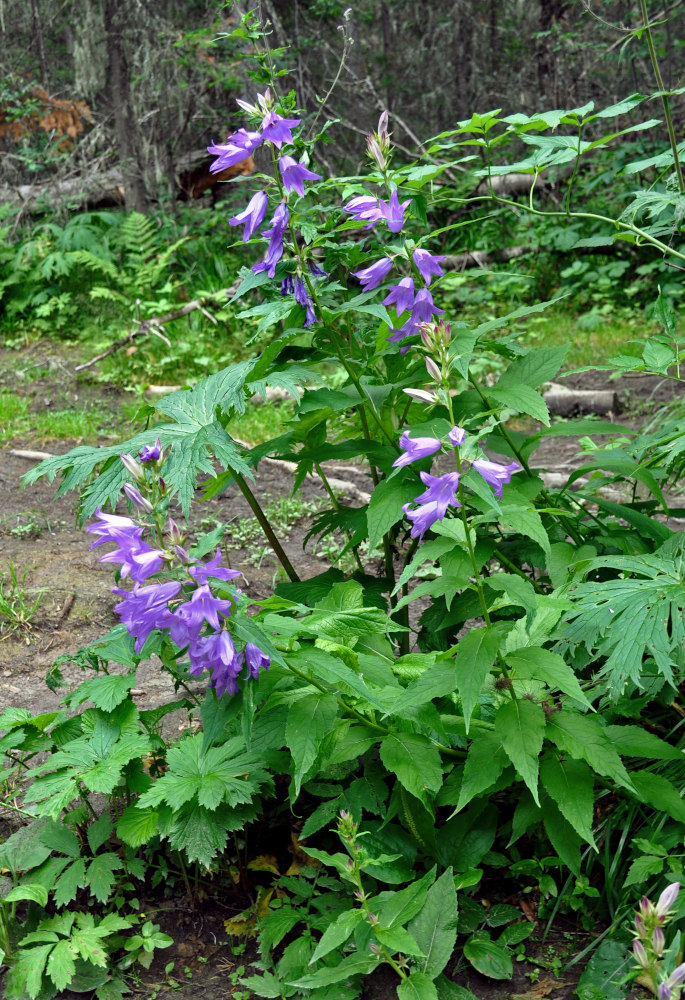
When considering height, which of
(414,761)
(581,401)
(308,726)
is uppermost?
(308,726)

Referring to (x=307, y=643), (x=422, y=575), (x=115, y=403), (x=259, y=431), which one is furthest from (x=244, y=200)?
(x=307, y=643)

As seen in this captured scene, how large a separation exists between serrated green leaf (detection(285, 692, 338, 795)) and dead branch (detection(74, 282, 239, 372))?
16.5 ft

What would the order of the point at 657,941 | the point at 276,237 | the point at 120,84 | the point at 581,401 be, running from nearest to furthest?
the point at 657,941, the point at 276,237, the point at 581,401, the point at 120,84

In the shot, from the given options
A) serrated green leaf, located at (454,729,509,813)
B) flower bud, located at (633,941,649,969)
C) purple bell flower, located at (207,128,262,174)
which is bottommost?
serrated green leaf, located at (454,729,509,813)

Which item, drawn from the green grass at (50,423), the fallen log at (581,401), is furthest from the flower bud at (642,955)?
the green grass at (50,423)

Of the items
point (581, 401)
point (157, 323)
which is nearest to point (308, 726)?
point (581, 401)

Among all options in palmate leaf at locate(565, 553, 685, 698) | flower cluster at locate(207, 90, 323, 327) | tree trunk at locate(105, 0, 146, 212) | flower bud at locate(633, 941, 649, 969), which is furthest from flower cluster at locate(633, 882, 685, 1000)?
tree trunk at locate(105, 0, 146, 212)

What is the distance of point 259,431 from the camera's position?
5254 millimetres

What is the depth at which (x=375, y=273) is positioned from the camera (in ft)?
7.46

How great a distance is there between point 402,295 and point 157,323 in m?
4.96

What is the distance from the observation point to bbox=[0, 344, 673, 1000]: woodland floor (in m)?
2.01

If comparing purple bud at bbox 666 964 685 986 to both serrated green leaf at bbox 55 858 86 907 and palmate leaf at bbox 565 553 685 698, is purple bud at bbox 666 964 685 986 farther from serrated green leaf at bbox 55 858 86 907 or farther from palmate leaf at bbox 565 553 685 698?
serrated green leaf at bbox 55 858 86 907

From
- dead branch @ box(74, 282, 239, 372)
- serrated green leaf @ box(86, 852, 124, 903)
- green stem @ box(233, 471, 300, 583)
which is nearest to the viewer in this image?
serrated green leaf @ box(86, 852, 124, 903)

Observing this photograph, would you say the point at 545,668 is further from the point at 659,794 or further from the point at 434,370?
the point at 434,370
